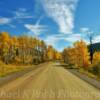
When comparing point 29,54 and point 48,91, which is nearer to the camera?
point 48,91

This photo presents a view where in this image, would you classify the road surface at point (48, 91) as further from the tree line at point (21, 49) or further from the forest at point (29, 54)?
the tree line at point (21, 49)

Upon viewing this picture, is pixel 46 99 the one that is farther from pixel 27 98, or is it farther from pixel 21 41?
pixel 21 41

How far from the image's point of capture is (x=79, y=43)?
71625 millimetres

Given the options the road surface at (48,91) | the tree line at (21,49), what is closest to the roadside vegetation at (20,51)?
the tree line at (21,49)

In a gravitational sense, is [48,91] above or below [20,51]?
below

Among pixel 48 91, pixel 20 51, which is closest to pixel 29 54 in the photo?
pixel 20 51

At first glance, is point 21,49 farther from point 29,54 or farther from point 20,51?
point 29,54

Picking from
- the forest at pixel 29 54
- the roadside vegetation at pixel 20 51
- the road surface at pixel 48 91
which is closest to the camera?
the road surface at pixel 48 91

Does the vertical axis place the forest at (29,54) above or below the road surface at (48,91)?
above

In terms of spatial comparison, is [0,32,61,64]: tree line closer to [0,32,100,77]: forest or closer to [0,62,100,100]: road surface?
[0,32,100,77]: forest

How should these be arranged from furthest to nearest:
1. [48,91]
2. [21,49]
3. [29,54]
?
[29,54]
[21,49]
[48,91]

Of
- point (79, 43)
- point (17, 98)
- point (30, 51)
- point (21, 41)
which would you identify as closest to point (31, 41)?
point (30, 51)

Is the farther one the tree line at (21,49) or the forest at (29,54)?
the tree line at (21,49)

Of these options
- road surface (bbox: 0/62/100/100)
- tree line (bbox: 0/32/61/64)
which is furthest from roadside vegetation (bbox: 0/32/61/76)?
road surface (bbox: 0/62/100/100)
